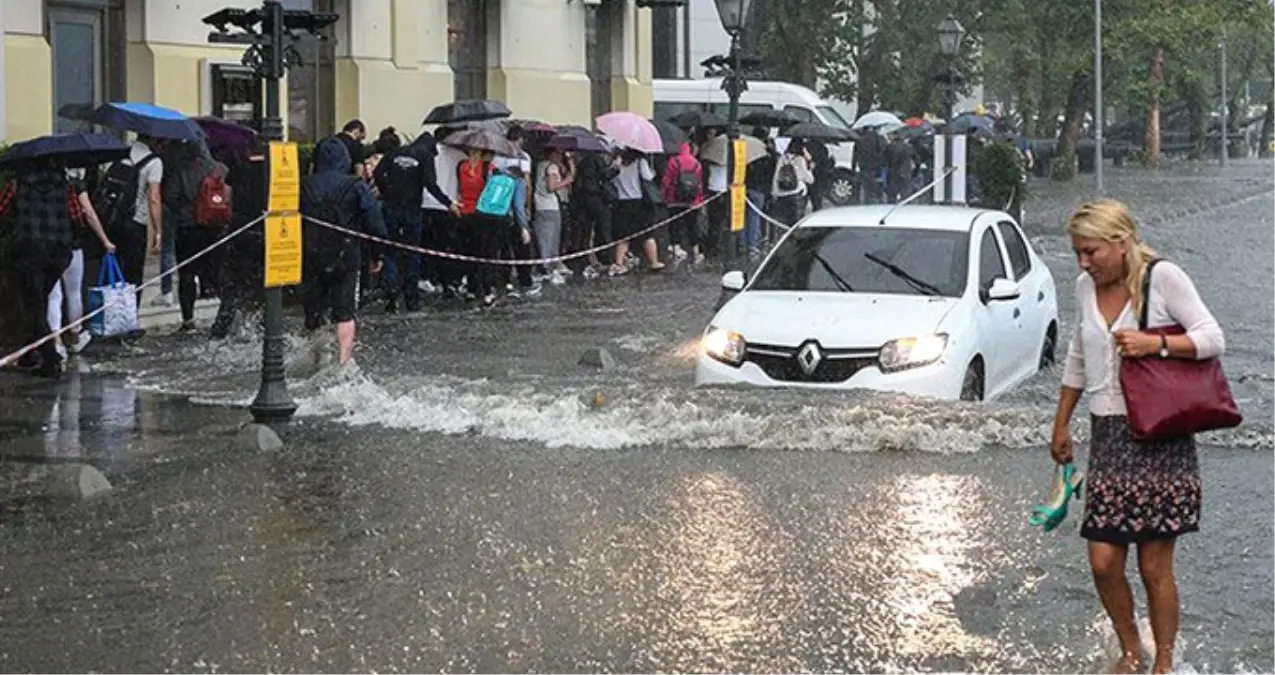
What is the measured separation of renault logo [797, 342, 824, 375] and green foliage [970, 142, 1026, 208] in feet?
73.3

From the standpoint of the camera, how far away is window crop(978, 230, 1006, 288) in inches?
558

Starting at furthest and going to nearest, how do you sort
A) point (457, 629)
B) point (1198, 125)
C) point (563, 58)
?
1. point (1198, 125)
2. point (563, 58)
3. point (457, 629)

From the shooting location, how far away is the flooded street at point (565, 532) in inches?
307

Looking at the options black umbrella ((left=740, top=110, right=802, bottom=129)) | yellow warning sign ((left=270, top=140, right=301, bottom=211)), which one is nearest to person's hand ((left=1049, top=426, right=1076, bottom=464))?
yellow warning sign ((left=270, top=140, right=301, bottom=211))

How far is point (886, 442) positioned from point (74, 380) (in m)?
6.74

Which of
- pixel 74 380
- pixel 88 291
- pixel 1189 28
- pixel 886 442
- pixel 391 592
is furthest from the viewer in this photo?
pixel 1189 28

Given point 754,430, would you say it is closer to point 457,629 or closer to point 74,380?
point 457,629

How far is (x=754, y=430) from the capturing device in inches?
489

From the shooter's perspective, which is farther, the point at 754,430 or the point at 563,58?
the point at 563,58

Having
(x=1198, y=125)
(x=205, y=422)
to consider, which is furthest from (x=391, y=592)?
(x=1198, y=125)

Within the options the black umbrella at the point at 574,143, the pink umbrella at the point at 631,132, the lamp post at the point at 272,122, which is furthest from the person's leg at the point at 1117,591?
the pink umbrella at the point at 631,132

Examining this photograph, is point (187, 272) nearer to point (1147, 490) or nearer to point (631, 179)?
point (631, 179)

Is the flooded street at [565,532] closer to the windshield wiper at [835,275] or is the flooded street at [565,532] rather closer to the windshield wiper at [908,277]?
the windshield wiper at [908,277]

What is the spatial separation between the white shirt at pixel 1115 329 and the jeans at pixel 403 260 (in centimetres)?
1411
